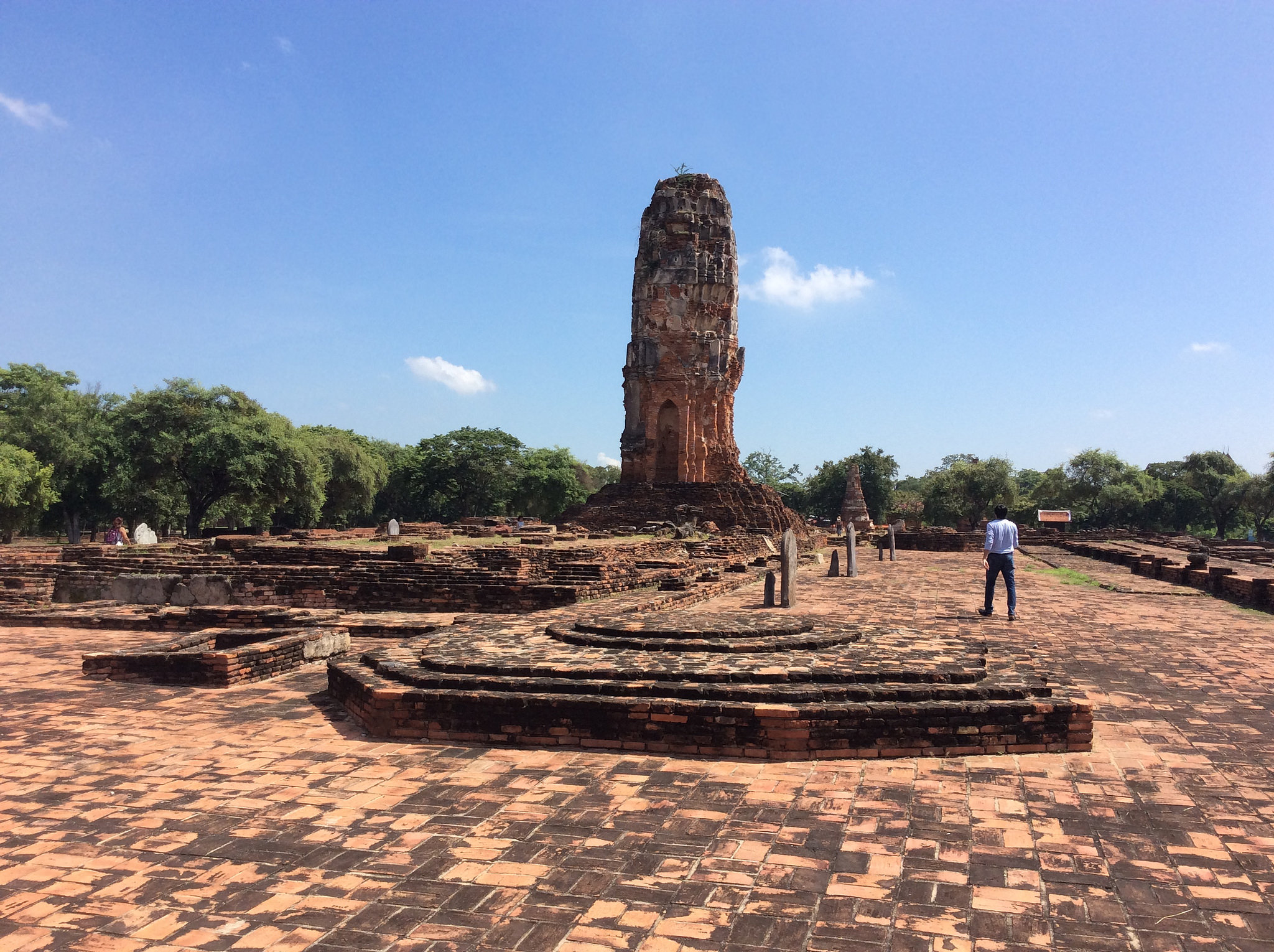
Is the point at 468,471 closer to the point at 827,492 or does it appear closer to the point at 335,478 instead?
the point at 335,478

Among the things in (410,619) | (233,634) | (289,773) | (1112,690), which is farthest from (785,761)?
(410,619)

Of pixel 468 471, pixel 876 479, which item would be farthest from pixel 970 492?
pixel 468 471

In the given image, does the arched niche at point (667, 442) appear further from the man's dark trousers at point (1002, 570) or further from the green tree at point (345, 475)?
the man's dark trousers at point (1002, 570)

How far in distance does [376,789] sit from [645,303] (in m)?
28.6

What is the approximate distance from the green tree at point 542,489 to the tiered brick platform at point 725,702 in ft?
136

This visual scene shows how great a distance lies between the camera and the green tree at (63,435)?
88.7 feet

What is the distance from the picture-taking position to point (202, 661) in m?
5.73

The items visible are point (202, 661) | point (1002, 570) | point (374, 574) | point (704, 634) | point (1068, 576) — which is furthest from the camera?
point (1068, 576)

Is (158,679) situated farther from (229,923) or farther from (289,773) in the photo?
(229,923)

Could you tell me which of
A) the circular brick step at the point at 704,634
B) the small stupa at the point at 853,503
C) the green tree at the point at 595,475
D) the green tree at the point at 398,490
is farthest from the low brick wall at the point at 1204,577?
the green tree at the point at 595,475

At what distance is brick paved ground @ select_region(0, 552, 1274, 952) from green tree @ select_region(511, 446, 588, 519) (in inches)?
1664

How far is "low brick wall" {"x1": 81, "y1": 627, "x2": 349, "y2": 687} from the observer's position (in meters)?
5.71

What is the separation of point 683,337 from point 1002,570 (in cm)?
2326

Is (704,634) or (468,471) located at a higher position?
(468,471)
